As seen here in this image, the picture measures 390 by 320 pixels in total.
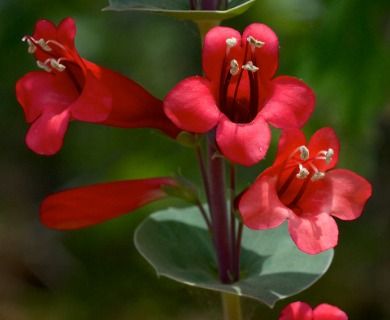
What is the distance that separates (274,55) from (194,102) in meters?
0.18

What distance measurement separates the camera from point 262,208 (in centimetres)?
128

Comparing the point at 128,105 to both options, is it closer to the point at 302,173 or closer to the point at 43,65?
the point at 43,65

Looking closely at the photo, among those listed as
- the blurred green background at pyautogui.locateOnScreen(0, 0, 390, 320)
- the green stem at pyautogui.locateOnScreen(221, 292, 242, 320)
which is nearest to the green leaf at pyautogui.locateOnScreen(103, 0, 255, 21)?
the green stem at pyautogui.locateOnScreen(221, 292, 242, 320)

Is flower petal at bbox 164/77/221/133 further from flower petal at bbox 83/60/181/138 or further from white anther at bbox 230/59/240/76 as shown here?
flower petal at bbox 83/60/181/138

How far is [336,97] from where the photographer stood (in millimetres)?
2254

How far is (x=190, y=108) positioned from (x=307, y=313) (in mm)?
456

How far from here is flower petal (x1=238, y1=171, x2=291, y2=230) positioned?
4.15 feet

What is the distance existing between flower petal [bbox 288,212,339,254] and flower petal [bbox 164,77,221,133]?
0.23 metres

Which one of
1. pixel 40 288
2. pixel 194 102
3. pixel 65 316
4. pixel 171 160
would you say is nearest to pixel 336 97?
pixel 171 160

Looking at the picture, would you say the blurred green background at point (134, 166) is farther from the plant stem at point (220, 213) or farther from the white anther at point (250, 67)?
the white anther at point (250, 67)

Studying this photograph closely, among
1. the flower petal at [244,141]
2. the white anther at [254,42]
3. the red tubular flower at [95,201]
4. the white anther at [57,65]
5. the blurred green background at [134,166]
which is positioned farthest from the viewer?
the blurred green background at [134,166]

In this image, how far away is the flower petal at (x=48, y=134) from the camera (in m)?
1.28

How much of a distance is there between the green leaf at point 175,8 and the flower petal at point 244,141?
0.22 meters

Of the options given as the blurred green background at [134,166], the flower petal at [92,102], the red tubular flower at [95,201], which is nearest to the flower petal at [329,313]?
the red tubular flower at [95,201]
